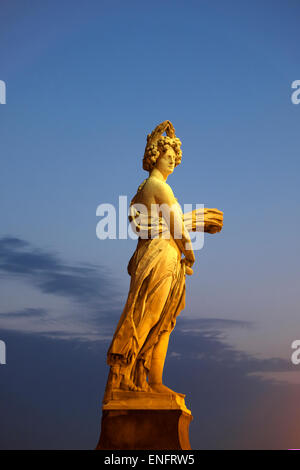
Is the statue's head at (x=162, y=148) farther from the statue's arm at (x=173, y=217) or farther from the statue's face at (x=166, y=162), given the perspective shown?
the statue's arm at (x=173, y=217)

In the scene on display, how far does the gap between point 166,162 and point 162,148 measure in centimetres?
23

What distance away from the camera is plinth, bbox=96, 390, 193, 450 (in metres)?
8.77

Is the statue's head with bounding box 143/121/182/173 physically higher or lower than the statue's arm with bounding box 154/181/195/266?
higher

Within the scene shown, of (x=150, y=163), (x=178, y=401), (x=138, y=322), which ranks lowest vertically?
(x=178, y=401)

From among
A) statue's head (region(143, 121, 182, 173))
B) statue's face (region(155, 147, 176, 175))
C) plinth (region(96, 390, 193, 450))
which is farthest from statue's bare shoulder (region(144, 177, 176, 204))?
plinth (region(96, 390, 193, 450))

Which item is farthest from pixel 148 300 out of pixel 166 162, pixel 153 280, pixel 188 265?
pixel 166 162

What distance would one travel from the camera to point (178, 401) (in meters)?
9.05

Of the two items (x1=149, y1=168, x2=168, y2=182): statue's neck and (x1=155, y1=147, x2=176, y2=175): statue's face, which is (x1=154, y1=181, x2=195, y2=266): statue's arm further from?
(x1=155, y1=147, x2=176, y2=175): statue's face

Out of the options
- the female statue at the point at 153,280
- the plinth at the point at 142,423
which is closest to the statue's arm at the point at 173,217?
the female statue at the point at 153,280

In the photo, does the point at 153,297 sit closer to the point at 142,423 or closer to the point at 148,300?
the point at 148,300

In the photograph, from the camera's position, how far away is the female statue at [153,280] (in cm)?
923
